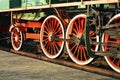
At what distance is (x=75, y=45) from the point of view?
9.72 meters

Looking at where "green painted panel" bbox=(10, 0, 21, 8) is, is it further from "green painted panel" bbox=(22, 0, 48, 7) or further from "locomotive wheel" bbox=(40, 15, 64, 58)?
"locomotive wheel" bbox=(40, 15, 64, 58)

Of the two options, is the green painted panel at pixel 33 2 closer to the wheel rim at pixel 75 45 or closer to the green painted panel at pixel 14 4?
the green painted panel at pixel 14 4

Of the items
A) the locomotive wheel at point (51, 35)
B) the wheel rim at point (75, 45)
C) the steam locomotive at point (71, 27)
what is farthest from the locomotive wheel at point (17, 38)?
the wheel rim at point (75, 45)

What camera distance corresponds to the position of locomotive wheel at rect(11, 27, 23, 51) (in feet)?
39.9

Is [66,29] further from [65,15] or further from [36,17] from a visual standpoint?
[36,17]

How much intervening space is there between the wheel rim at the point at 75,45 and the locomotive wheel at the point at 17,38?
112 inches

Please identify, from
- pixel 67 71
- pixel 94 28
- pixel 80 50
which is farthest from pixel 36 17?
pixel 67 71

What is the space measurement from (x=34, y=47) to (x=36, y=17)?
6.29 ft

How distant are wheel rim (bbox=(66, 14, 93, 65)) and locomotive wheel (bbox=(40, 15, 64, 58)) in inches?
18.2

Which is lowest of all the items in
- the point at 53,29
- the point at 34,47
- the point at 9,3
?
the point at 34,47

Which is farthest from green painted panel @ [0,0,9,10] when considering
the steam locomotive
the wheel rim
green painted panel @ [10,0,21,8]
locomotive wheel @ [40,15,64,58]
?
the wheel rim

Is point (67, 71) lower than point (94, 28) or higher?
lower

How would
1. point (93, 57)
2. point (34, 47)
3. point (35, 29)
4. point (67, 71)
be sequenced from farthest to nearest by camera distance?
point (34, 47)
point (35, 29)
point (93, 57)
point (67, 71)

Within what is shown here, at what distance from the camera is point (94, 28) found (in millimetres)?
8789
